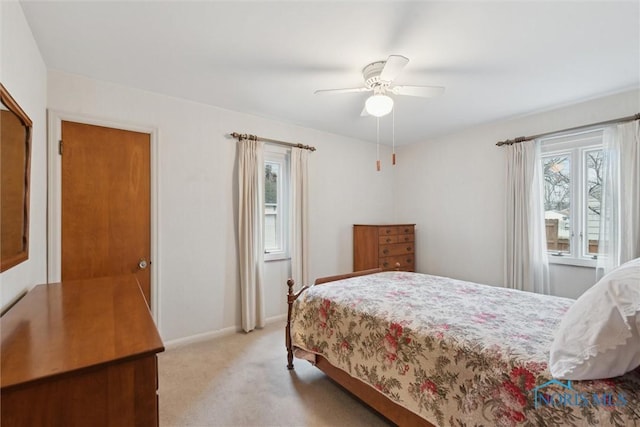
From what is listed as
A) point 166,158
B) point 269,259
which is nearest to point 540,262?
point 269,259

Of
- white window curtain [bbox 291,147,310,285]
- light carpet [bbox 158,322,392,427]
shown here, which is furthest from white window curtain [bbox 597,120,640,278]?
white window curtain [bbox 291,147,310,285]

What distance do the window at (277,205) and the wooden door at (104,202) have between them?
1.35 metres

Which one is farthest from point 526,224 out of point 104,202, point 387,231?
point 104,202

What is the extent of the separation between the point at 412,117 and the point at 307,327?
2.65 m

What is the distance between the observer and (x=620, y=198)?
267cm

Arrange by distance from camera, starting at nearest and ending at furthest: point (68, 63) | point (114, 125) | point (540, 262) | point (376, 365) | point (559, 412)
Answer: point (559, 412) < point (376, 365) < point (68, 63) < point (114, 125) < point (540, 262)

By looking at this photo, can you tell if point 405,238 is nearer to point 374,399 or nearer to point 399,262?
point 399,262

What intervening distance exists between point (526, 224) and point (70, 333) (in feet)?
12.8

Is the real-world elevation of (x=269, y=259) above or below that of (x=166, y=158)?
below

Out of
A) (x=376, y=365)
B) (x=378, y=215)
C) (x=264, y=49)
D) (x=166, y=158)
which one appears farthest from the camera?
(x=378, y=215)

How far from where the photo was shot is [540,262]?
125 inches

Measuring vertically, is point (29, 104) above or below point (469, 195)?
above

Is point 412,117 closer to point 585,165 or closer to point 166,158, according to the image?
point 585,165

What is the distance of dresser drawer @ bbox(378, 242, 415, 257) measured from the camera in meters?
3.99
